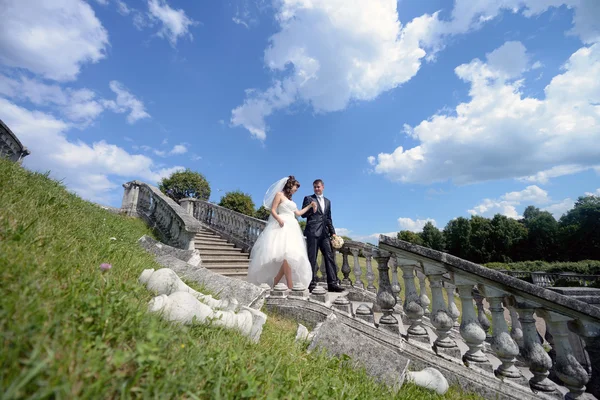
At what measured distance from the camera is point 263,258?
16.7 ft

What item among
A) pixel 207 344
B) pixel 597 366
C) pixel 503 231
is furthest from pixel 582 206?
pixel 207 344

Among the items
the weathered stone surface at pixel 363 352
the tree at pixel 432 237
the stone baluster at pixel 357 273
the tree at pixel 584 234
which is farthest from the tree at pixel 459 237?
the weathered stone surface at pixel 363 352

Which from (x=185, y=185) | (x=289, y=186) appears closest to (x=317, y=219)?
(x=289, y=186)

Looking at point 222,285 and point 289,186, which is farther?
point 289,186

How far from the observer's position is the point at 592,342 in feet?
8.25

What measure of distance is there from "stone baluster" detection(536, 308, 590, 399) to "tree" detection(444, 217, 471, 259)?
5024cm

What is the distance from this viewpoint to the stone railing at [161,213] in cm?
716

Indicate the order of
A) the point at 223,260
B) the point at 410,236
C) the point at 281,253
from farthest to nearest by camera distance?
the point at 410,236 → the point at 223,260 → the point at 281,253

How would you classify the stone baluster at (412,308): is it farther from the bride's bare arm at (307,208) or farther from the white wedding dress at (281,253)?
the bride's bare arm at (307,208)

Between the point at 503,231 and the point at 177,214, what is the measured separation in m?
54.7

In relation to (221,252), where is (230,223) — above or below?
above

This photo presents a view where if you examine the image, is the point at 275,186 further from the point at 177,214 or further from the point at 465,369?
the point at 465,369

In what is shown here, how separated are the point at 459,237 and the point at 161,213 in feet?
170

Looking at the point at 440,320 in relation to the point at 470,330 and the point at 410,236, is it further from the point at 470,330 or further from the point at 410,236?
the point at 410,236
